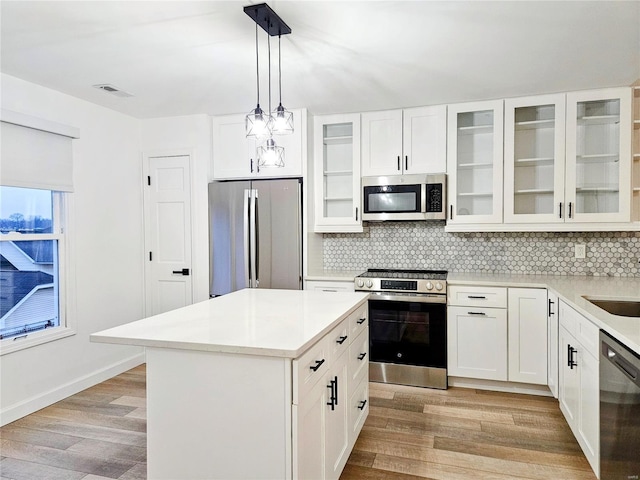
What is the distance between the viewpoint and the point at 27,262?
129 inches

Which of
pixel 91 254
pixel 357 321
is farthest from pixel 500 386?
pixel 91 254

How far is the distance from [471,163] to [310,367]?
2709 mm

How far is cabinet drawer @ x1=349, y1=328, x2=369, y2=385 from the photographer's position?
7.90 feet

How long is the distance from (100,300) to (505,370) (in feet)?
11.6

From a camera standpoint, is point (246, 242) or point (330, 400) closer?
point (330, 400)

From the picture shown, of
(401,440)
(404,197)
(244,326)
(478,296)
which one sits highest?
(404,197)

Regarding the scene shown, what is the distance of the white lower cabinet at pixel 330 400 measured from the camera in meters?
1.63

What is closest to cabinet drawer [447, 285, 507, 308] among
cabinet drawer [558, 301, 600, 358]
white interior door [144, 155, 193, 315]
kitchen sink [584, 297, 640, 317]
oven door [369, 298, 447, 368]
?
oven door [369, 298, 447, 368]

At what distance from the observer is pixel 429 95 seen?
350cm

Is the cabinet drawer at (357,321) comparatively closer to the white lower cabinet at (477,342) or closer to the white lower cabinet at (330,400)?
the white lower cabinet at (330,400)

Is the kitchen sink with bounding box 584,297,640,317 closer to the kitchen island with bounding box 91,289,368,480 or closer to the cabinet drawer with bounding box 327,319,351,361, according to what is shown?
the cabinet drawer with bounding box 327,319,351,361

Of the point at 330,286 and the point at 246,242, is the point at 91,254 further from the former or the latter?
the point at 330,286

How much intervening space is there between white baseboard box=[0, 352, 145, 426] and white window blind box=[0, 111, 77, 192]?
158 cm

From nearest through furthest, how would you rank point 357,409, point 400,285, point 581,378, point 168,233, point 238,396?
point 238,396 < point 581,378 < point 357,409 < point 400,285 < point 168,233
